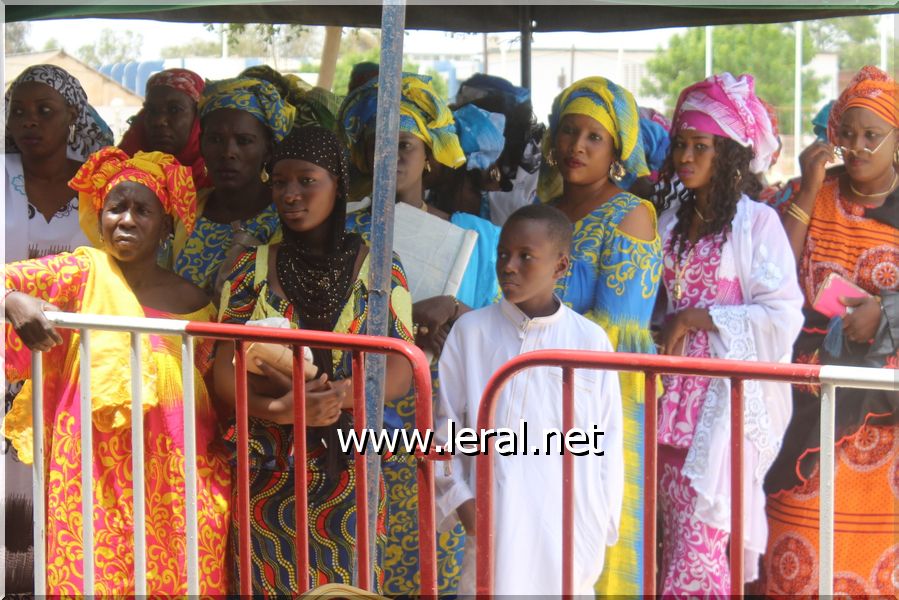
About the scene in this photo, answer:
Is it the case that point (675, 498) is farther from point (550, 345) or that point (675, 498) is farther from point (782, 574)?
point (550, 345)

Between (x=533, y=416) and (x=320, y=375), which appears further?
(x=533, y=416)

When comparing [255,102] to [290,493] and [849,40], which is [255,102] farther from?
[849,40]

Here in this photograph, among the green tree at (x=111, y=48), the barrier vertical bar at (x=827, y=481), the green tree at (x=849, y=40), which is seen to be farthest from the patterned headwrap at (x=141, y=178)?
the green tree at (x=849, y=40)

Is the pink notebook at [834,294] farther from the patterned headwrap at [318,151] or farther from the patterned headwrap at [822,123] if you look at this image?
the patterned headwrap at [318,151]

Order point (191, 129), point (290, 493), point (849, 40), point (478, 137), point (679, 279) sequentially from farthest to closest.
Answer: point (849, 40), point (191, 129), point (478, 137), point (679, 279), point (290, 493)

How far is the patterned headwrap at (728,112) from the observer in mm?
4348

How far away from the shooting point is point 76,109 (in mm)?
4543

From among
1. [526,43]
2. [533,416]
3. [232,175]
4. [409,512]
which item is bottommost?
[409,512]

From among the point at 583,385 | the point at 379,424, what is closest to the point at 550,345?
the point at 583,385

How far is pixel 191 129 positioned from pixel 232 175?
2.63 feet

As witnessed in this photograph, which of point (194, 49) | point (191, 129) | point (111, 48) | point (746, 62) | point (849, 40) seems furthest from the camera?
point (849, 40)

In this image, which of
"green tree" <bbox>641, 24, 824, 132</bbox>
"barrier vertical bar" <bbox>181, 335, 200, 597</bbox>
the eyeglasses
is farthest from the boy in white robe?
"green tree" <bbox>641, 24, 824, 132</bbox>

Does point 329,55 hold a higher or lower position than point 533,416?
higher

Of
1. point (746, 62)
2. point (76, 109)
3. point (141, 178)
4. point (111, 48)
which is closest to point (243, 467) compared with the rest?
point (141, 178)
